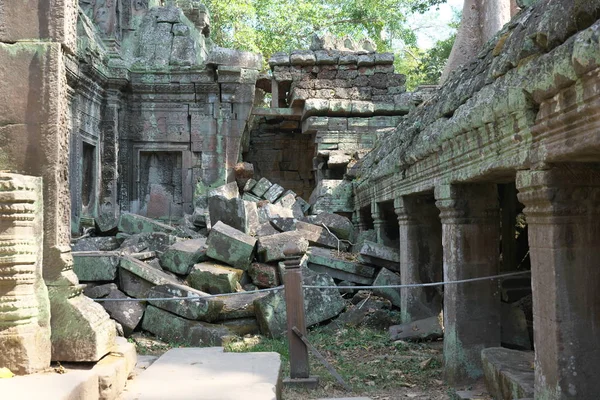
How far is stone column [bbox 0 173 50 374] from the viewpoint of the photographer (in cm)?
330

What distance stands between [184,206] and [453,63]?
660cm

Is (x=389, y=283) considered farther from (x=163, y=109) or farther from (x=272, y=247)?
(x=163, y=109)

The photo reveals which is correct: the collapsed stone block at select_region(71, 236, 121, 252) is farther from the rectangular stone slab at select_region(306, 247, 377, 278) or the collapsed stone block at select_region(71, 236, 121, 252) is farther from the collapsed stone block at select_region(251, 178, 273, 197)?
the collapsed stone block at select_region(251, 178, 273, 197)

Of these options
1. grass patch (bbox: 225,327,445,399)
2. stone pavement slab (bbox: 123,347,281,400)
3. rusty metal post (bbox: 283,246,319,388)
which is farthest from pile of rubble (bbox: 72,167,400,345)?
stone pavement slab (bbox: 123,347,281,400)

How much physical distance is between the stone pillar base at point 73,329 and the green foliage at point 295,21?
19.9 meters

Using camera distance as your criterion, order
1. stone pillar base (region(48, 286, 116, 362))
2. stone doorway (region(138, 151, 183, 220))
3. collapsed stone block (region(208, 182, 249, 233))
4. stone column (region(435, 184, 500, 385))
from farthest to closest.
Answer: stone doorway (region(138, 151, 183, 220)), collapsed stone block (region(208, 182, 249, 233)), stone column (region(435, 184, 500, 385)), stone pillar base (region(48, 286, 116, 362))

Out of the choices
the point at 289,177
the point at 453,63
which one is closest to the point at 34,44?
the point at 453,63

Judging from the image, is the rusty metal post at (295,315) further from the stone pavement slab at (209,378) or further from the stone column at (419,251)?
the stone column at (419,251)

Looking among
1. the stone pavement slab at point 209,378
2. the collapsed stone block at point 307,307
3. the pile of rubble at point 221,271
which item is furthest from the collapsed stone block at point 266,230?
the stone pavement slab at point 209,378

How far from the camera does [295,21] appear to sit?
23.6 metres

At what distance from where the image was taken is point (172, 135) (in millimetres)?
13508

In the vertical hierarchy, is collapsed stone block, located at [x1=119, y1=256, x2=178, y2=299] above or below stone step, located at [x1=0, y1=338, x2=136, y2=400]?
above

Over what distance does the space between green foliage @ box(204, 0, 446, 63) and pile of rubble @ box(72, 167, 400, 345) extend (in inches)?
558

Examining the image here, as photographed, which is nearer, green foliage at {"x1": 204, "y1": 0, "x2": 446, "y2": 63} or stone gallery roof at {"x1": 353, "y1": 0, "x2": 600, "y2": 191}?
stone gallery roof at {"x1": 353, "y1": 0, "x2": 600, "y2": 191}
